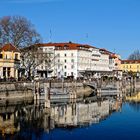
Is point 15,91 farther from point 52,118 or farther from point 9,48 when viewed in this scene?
point 9,48

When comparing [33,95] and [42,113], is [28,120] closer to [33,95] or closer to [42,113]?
[42,113]

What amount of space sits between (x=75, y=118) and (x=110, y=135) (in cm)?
1254

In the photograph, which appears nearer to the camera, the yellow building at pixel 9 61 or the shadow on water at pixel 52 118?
the shadow on water at pixel 52 118

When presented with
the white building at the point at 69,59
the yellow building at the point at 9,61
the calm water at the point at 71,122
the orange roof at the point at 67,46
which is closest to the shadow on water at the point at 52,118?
the calm water at the point at 71,122

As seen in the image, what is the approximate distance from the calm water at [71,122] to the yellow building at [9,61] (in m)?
22.1

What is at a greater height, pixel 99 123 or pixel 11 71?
pixel 11 71

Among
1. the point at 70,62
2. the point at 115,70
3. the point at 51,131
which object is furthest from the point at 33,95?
the point at 115,70

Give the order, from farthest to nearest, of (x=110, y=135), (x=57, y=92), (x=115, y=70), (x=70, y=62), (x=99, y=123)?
(x=115, y=70)
(x=70, y=62)
(x=57, y=92)
(x=99, y=123)
(x=110, y=135)

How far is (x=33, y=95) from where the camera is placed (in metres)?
77.6

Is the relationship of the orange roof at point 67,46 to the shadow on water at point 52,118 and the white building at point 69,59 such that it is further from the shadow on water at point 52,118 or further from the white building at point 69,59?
the shadow on water at point 52,118

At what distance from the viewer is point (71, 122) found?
5481 centimetres

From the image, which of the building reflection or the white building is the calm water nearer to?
the building reflection

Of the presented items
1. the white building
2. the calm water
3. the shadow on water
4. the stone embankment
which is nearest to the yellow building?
the stone embankment

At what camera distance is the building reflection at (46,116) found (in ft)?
160
